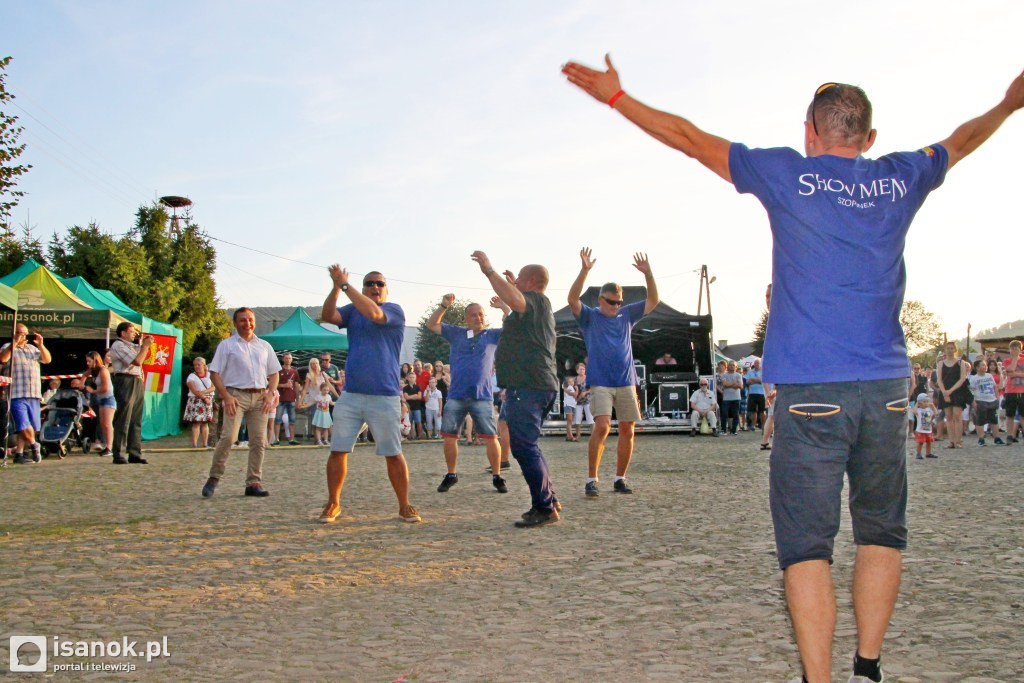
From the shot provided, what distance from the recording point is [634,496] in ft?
30.8

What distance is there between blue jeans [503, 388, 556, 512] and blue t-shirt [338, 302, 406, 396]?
3.56 ft

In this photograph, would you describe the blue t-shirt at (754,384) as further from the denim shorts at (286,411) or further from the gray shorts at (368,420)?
the gray shorts at (368,420)

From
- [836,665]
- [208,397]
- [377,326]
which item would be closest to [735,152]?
[836,665]

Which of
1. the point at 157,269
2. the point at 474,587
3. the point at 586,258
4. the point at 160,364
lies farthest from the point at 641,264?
the point at 157,269

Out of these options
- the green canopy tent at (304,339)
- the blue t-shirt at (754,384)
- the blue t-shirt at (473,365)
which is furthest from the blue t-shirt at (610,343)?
the green canopy tent at (304,339)

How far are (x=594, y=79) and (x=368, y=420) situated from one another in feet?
16.0

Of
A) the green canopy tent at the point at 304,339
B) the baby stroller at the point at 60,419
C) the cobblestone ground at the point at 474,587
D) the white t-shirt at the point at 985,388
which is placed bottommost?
the cobblestone ground at the point at 474,587

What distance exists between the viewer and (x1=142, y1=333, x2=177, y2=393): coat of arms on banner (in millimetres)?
21516

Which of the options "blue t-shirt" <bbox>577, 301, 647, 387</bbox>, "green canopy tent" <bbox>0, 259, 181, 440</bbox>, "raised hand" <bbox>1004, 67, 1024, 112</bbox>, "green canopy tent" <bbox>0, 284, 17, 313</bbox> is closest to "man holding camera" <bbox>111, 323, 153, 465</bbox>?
"green canopy tent" <bbox>0, 284, 17, 313</bbox>

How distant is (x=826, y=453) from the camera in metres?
3.01

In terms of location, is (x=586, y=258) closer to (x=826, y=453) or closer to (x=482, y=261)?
(x=482, y=261)

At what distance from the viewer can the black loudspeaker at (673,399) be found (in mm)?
24781

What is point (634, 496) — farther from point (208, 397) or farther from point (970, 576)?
point (208, 397)

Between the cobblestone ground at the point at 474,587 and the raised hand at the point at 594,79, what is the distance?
2159mm
